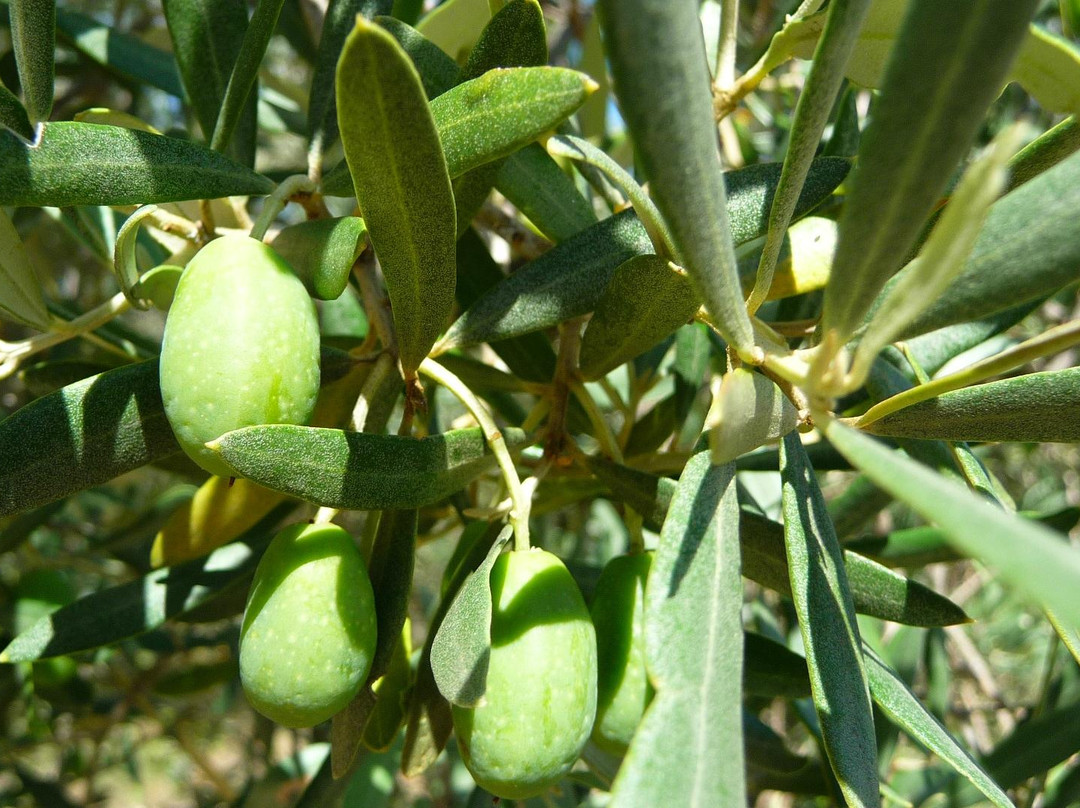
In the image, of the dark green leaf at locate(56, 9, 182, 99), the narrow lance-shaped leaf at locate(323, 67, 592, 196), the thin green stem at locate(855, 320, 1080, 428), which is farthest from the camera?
the dark green leaf at locate(56, 9, 182, 99)

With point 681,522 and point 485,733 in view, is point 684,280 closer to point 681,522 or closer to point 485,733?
point 681,522

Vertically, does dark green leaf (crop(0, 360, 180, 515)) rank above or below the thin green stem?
below

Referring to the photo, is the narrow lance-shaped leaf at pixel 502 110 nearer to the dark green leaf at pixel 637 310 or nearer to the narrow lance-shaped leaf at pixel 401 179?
the narrow lance-shaped leaf at pixel 401 179

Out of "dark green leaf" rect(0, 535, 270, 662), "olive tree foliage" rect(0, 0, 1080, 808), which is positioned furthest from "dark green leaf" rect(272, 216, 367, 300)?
"dark green leaf" rect(0, 535, 270, 662)

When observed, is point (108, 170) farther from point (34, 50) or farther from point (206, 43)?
point (206, 43)

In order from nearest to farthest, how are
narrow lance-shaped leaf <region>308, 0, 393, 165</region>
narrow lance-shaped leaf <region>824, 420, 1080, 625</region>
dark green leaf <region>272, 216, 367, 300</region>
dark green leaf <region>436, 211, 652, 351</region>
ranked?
narrow lance-shaped leaf <region>824, 420, 1080, 625</region> < dark green leaf <region>272, 216, 367, 300</region> < dark green leaf <region>436, 211, 652, 351</region> < narrow lance-shaped leaf <region>308, 0, 393, 165</region>

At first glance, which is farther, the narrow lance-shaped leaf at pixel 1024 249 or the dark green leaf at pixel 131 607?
the dark green leaf at pixel 131 607

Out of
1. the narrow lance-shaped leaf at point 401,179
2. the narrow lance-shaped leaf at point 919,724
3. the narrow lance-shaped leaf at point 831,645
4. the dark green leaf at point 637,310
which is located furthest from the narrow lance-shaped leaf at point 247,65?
the narrow lance-shaped leaf at point 919,724

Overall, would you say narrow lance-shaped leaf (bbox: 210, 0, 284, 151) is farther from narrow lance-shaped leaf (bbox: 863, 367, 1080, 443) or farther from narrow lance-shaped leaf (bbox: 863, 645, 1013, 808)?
narrow lance-shaped leaf (bbox: 863, 645, 1013, 808)
